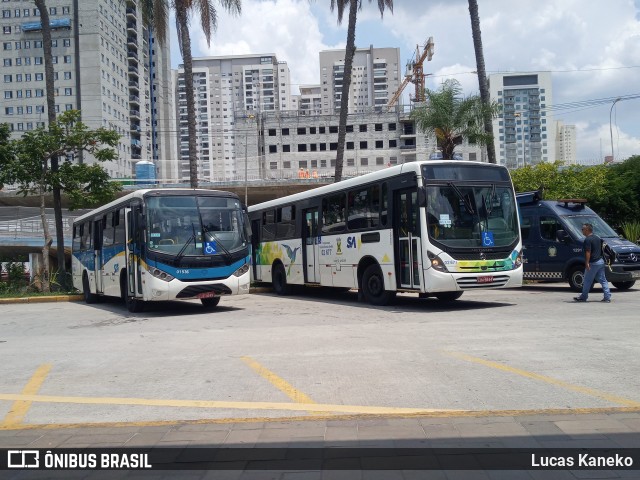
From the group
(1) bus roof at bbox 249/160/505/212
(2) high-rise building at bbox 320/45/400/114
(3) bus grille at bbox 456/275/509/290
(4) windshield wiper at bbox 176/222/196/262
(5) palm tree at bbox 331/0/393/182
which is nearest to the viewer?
(3) bus grille at bbox 456/275/509/290

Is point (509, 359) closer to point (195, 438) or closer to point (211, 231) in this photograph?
point (195, 438)

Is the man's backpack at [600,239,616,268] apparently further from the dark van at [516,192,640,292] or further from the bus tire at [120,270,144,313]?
the bus tire at [120,270,144,313]

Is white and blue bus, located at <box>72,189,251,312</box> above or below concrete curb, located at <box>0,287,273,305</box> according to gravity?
above

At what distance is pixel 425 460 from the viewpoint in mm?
4688

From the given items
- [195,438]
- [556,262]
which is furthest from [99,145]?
[195,438]

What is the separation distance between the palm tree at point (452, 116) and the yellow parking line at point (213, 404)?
75.6 ft

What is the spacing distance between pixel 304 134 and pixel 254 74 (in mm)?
91894

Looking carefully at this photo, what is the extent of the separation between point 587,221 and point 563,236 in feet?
3.64

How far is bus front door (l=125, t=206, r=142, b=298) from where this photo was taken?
51.0 feet

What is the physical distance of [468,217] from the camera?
14258 millimetres

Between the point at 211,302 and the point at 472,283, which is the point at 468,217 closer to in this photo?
the point at 472,283

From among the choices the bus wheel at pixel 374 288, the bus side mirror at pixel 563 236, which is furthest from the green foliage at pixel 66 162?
the bus side mirror at pixel 563 236

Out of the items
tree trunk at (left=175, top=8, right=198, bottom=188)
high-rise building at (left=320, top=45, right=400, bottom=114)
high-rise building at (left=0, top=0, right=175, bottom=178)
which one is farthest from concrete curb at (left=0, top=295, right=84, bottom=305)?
high-rise building at (left=320, top=45, right=400, bottom=114)

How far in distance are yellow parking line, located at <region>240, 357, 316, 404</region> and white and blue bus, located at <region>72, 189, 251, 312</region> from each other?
6.61m
